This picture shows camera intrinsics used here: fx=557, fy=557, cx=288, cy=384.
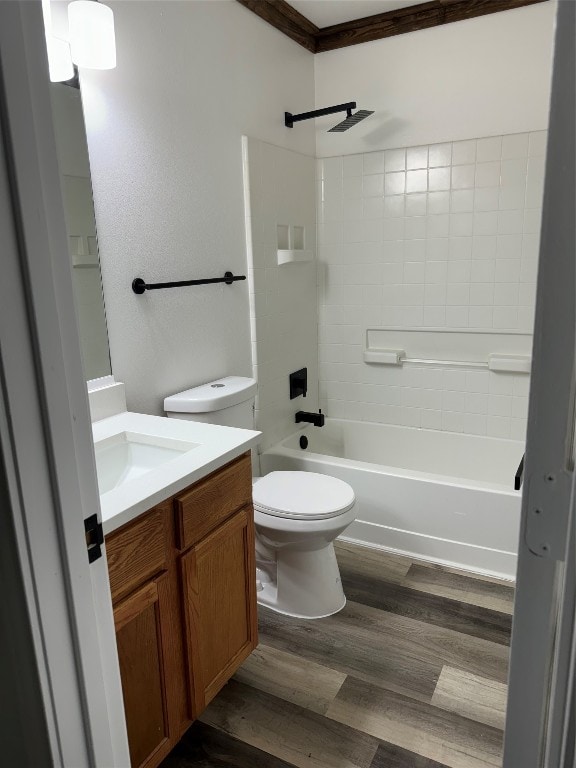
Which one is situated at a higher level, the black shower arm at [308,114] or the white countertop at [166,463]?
the black shower arm at [308,114]

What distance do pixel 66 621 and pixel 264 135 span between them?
7.74 ft

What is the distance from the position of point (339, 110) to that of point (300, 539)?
1.97 m

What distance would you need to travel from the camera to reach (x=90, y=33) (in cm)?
160

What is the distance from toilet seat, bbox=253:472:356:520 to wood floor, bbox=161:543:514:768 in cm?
47

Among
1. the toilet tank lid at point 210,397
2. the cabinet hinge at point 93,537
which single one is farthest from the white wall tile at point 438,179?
the cabinet hinge at point 93,537

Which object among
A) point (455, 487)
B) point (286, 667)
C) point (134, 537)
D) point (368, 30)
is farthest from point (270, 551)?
point (368, 30)

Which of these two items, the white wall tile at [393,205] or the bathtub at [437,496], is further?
the white wall tile at [393,205]

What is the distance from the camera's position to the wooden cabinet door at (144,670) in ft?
4.17

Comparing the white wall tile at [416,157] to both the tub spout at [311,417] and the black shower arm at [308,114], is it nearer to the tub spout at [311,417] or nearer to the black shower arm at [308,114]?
the black shower arm at [308,114]

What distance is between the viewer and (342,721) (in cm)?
168

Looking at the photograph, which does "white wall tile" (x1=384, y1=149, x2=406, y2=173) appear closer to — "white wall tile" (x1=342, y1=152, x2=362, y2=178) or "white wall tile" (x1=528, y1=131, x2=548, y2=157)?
"white wall tile" (x1=342, y1=152, x2=362, y2=178)

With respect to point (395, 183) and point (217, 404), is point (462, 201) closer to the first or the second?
point (395, 183)

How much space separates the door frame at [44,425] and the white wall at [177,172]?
43.2 inches

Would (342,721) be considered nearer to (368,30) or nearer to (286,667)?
(286,667)
